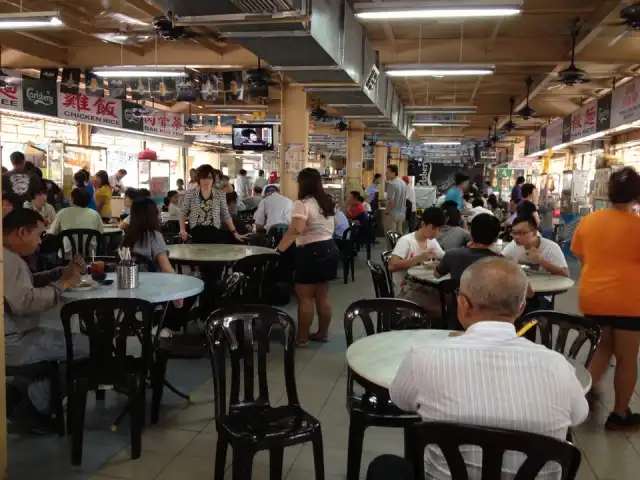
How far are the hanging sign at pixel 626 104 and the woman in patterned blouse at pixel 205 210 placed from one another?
6.22 metres

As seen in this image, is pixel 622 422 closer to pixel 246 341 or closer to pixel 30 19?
pixel 246 341

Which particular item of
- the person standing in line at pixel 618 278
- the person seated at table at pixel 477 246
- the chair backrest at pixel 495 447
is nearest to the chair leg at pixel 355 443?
the chair backrest at pixel 495 447

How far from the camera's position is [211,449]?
130 inches

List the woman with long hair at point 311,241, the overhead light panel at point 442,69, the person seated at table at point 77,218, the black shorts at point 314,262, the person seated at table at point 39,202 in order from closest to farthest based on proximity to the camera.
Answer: the woman with long hair at point 311,241 → the black shorts at point 314,262 → the person seated at table at point 39,202 → the person seated at table at point 77,218 → the overhead light panel at point 442,69

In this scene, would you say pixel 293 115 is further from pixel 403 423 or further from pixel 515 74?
pixel 403 423

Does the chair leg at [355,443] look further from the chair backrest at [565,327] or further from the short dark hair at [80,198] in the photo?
the short dark hair at [80,198]

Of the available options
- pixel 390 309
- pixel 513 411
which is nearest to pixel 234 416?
pixel 390 309

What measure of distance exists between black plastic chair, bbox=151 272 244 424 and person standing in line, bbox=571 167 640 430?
228cm

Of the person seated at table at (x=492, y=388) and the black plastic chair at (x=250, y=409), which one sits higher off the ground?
the person seated at table at (x=492, y=388)

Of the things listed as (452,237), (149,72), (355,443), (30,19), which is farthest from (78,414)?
(149,72)

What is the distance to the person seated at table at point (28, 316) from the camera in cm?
310

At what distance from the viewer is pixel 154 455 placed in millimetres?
3221

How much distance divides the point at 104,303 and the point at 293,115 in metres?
8.02

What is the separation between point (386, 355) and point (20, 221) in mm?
A: 2202
